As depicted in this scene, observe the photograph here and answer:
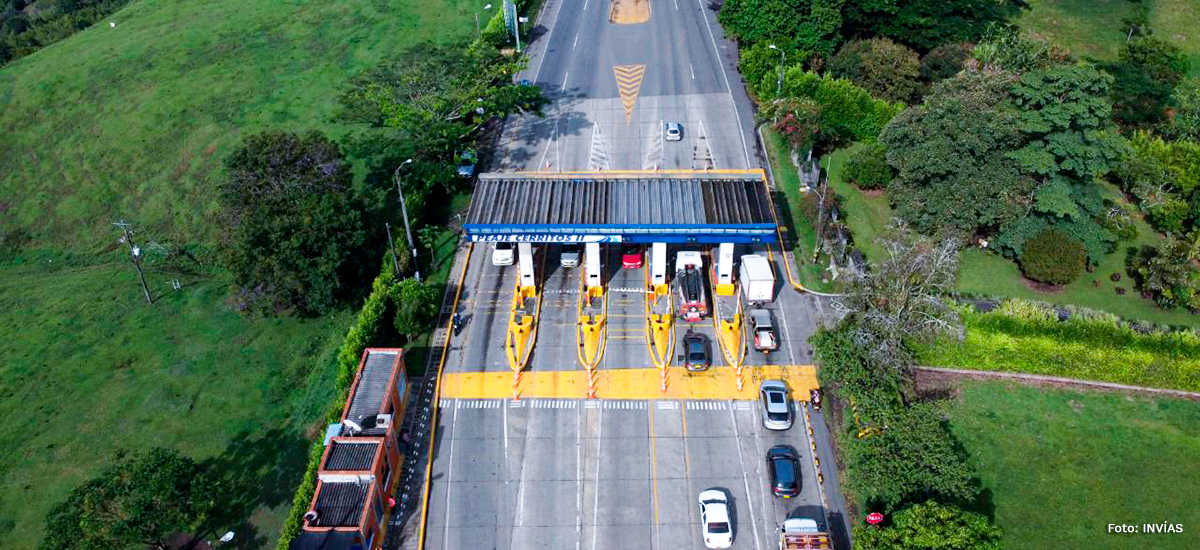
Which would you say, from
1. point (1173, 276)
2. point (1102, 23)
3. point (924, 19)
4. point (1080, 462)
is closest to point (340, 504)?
point (1080, 462)

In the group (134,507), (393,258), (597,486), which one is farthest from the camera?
(393,258)

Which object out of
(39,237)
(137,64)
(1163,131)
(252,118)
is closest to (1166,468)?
(1163,131)

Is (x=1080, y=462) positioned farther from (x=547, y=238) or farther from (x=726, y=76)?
(x=726, y=76)

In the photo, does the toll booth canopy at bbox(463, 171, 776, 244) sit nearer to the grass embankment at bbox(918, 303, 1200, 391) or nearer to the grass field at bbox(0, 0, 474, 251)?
the grass embankment at bbox(918, 303, 1200, 391)

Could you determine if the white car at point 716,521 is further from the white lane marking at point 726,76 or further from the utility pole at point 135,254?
the utility pole at point 135,254

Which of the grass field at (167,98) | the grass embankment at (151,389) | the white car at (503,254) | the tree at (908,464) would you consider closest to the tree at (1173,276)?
the tree at (908,464)

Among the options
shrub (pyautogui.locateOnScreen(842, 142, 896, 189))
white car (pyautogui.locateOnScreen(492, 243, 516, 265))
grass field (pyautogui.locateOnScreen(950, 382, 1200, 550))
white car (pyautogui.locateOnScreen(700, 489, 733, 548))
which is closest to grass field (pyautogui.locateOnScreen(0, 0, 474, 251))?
white car (pyautogui.locateOnScreen(492, 243, 516, 265))

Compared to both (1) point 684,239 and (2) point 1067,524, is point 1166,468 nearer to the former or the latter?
(2) point 1067,524
